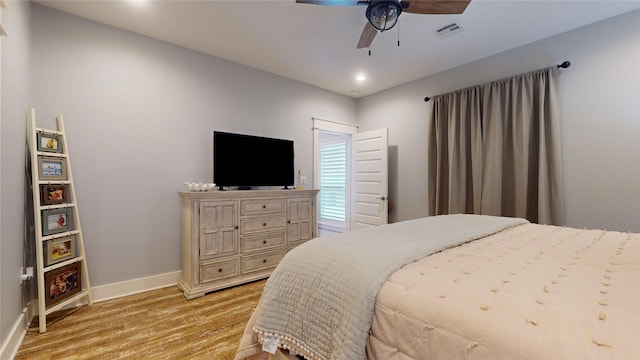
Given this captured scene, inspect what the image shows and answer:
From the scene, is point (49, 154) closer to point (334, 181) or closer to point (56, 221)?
point (56, 221)

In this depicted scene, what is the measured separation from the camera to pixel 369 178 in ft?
14.8

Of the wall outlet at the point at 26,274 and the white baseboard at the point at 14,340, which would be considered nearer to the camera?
the white baseboard at the point at 14,340

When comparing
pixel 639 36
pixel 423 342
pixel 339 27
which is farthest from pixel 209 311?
pixel 639 36

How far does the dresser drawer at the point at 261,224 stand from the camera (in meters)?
3.15

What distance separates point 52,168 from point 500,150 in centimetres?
451

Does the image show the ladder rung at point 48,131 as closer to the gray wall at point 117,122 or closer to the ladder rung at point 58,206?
the gray wall at point 117,122

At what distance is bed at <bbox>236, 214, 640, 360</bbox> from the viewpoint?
74 centimetres

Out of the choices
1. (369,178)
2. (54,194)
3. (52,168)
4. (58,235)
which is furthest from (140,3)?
(369,178)

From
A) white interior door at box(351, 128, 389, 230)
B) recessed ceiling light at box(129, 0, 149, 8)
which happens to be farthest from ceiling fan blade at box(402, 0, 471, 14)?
white interior door at box(351, 128, 389, 230)

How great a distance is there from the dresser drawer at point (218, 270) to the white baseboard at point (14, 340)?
1.26m

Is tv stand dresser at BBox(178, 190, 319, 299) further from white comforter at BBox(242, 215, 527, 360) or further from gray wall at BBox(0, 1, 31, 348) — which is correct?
white comforter at BBox(242, 215, 527, 360)

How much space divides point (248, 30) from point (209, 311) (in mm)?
2728

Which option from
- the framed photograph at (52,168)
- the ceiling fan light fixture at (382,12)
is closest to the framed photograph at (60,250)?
the framed photograph at (52,168)

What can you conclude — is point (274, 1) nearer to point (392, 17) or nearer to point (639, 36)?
point (392, 17)
